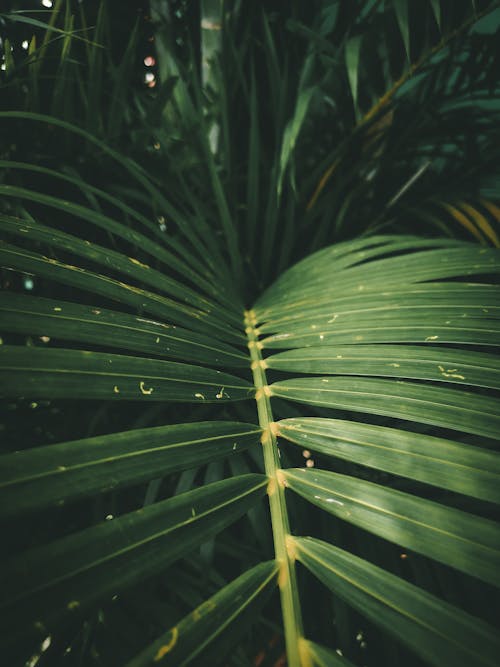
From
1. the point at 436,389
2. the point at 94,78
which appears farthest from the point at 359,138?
the point at 436,389

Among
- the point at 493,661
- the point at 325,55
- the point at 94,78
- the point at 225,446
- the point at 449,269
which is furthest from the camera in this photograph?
the point at 325,55

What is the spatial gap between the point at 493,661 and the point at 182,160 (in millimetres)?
786

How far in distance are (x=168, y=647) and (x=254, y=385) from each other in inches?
8.4

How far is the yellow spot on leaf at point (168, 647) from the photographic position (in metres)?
0.18

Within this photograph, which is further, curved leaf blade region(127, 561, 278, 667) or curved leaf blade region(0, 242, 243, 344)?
curved leaf blade region(0, 242, 243, 344)

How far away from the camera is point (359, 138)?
0.73 m

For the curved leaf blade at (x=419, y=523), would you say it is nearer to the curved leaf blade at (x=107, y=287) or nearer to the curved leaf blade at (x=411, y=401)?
the curved leaf blade at (x=411, y=401)

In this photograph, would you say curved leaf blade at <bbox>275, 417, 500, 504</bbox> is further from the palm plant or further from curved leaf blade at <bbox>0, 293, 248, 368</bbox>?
curved leaf blade at <bbox>0, 293, 248, 368</bbox>

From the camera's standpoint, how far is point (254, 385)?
1.20 feet

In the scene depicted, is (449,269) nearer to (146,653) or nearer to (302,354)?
(302,354)

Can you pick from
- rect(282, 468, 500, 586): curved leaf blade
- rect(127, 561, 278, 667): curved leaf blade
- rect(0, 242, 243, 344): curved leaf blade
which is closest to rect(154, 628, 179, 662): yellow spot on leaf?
rect(127, 561, 278, 667): curved leaf blade

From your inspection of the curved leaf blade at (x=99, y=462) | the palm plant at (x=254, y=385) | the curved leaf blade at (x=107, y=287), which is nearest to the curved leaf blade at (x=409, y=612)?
the palm plant at (x=254, y=385)

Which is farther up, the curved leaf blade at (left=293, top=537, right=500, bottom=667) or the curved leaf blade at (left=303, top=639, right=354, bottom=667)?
the curved leaf blade at (left=293, top=537, right=500, bottom=667)

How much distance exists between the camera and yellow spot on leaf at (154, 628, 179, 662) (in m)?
0.18
